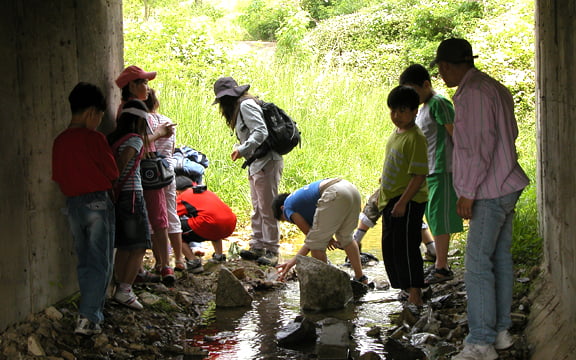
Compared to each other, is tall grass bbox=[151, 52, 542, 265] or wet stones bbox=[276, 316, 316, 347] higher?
tall grass bbox=[151, 52, 542, 265]

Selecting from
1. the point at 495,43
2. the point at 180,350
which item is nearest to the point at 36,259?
the point at 180,350

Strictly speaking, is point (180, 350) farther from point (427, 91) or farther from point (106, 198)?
point (427, 91)

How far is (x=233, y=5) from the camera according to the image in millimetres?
28281

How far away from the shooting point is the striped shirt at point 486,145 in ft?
13.6

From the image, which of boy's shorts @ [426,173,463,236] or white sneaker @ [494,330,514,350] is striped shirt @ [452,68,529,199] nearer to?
white sneaker @ [494,330,514,350]

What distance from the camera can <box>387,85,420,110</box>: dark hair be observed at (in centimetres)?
553

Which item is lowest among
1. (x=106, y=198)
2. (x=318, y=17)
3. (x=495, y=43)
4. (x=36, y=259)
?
(x=36, y=259)

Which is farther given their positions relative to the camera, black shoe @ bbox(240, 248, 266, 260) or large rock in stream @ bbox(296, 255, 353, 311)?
black shoe @ bbox(240, 248, 266, 260)

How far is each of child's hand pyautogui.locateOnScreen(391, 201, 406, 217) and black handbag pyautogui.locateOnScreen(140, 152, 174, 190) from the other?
2076mm

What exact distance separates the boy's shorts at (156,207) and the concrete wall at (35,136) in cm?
105

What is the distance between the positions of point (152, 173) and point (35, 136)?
1.54m

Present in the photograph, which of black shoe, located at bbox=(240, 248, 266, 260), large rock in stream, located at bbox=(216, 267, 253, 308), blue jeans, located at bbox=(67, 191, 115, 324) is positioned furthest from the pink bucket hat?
black shoe, located at bbox=(240, 248, 266, 260)

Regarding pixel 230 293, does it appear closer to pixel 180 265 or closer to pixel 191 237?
pixel 180 265

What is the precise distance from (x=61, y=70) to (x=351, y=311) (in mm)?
3108
